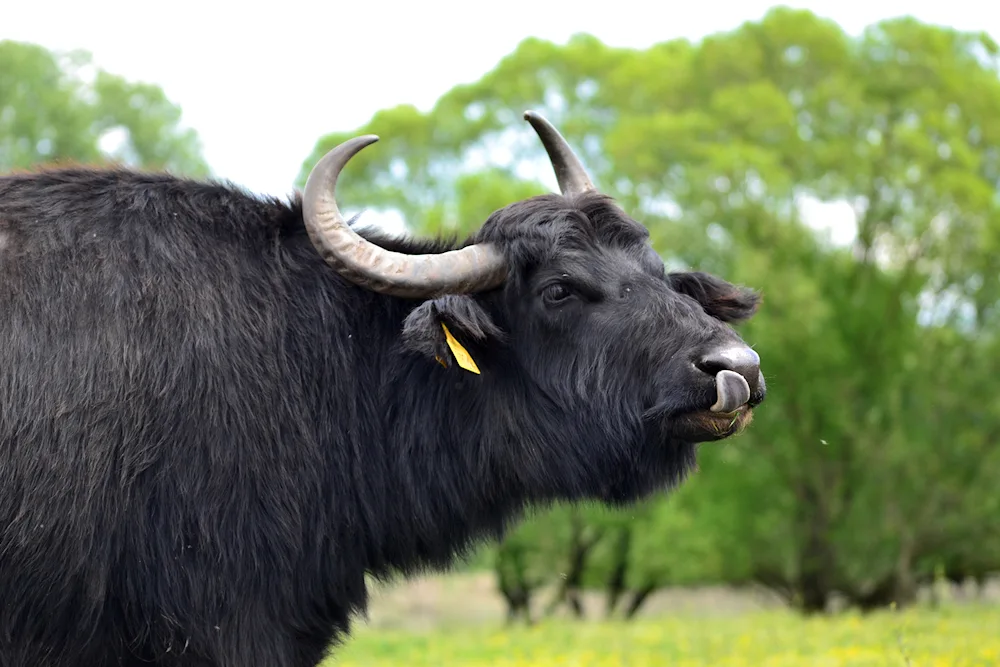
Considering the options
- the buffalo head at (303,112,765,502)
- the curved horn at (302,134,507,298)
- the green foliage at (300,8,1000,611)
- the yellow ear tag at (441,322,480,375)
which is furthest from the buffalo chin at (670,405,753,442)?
the green foliage at (300,8,1000,611)

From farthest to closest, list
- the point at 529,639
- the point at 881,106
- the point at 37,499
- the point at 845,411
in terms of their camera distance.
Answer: the point at 881,106 < the point at 845,411 < the point at 529,639 < the point at 37,499

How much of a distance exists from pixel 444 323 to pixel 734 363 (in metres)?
1.44

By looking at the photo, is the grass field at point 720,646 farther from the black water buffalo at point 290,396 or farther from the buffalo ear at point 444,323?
the buffalo ear at point 444,323

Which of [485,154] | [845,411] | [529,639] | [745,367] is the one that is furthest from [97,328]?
[485,154]

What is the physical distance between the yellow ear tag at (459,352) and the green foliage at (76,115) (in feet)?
81.5

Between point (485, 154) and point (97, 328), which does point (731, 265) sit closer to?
point (485, 154)

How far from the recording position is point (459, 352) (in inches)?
220

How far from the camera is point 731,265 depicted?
924 inches

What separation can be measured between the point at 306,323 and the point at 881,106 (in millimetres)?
21470

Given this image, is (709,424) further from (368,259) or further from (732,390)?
(368,259)

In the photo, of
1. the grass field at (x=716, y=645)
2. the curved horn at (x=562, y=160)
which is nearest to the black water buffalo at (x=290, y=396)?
the curved horn at (x=562, y=160)

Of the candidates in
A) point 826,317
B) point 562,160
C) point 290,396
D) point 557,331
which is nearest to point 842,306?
point 826,317

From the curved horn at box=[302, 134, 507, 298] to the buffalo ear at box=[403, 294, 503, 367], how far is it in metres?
0.20

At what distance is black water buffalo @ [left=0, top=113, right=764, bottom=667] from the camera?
5102mm
